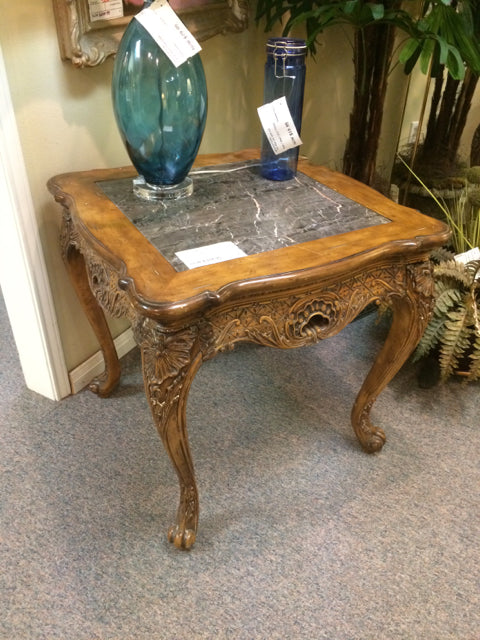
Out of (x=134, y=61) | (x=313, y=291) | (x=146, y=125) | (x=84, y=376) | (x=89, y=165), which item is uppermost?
(x=134, y=61)

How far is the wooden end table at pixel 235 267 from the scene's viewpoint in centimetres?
89

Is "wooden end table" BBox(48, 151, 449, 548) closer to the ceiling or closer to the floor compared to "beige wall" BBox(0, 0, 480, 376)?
closer to the floor

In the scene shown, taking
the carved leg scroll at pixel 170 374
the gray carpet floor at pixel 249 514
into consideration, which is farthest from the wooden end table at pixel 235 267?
the gray carpet floor at pixel 249 514

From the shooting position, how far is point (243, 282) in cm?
88

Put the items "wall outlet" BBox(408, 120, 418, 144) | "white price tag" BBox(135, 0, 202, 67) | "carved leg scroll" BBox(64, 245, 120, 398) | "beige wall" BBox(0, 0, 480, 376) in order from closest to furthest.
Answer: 1. "white price tag" BBox(135, 0, 202, 67)
2. "beige wall" BBox(0, 0, 480, 376)
3. "carved leg scroll" BBox(64, 245, 120, 398)
4. "wall outlet" BBox(408, 120, 418, 144)

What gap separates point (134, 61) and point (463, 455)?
124 cm

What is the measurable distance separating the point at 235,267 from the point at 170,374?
22 cm

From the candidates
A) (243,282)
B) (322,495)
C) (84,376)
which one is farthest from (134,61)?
(322,495)

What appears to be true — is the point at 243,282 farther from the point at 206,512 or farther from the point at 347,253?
the point at 206,512

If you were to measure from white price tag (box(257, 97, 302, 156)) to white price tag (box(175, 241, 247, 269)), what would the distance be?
36cm

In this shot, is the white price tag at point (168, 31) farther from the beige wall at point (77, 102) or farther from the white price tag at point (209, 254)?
the white price tag at point (209, 254)

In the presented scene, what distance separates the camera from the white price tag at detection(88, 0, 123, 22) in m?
1.15

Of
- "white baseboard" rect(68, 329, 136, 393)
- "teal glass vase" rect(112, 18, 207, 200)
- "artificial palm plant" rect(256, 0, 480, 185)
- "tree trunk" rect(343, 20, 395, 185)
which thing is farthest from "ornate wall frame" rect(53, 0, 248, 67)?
"white baseboard" rect(68, 329, 136, 393)

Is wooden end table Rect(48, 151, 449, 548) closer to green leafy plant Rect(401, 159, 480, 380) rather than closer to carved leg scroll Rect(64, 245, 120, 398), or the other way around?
carved leg scroll Rect(64, 245, 120, 398)
